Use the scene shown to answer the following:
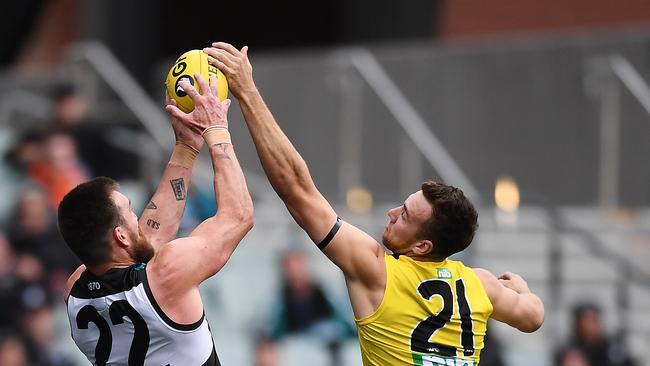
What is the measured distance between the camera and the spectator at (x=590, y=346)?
10641mm

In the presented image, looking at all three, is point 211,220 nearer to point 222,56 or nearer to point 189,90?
point 189,90

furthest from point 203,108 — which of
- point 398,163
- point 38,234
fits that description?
point 38,234

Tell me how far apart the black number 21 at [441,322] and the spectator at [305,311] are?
19.2 feet

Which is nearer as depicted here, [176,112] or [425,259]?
[176,112]

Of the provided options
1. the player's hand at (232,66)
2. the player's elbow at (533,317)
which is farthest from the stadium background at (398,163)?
the player's hand at (232,66)

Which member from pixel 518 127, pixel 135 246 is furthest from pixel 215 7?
pixel 135 246

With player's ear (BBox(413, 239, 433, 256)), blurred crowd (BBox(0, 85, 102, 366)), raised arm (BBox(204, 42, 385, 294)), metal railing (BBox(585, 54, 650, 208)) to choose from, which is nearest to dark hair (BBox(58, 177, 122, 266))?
raised arm (BBox(204, 42, 385, 294))

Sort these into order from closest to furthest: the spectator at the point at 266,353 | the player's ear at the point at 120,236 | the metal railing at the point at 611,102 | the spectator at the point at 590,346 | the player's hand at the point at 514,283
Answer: the player's ear at the point at 120,236 < the player's hand at the point at 514,283 < the metal railing at the point at 611,102 < the spectator at the point at 590,346 < the spectator at the point at 266,353

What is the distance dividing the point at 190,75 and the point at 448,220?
1322 millimetres

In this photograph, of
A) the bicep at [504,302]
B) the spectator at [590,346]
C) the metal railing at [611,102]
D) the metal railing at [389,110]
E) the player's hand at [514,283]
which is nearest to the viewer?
the bicep at [504,302]

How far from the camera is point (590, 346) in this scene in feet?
35.3

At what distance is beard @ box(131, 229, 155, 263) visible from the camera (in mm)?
5441

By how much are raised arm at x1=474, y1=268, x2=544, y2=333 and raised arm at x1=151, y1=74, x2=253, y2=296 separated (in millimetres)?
1250

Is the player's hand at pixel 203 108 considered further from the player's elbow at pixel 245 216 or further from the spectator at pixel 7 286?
the spectator at pixel 7 286
